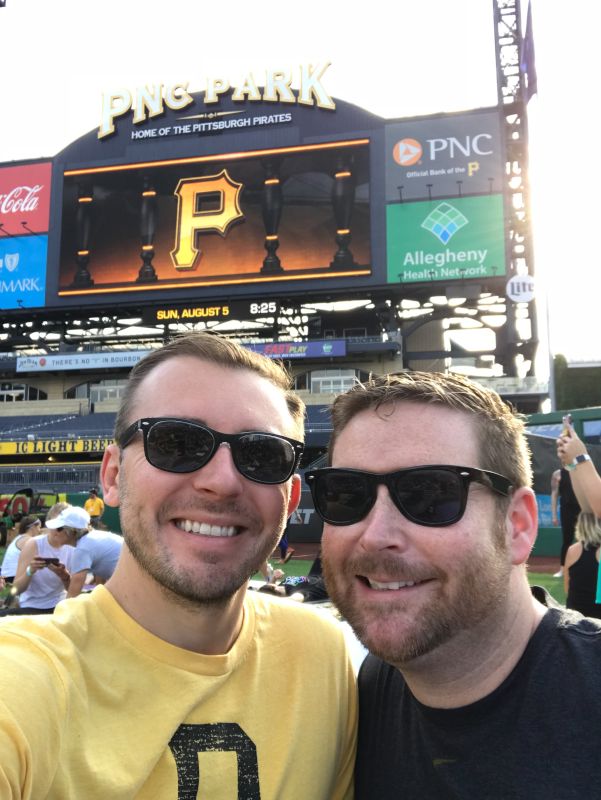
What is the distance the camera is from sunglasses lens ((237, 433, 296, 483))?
1.97m

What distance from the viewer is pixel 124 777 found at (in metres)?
1.47

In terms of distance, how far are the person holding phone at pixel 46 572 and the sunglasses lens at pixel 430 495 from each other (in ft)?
19.2

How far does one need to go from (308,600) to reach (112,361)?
30.1m

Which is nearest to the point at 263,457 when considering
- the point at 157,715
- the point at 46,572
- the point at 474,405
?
the point at 474,405

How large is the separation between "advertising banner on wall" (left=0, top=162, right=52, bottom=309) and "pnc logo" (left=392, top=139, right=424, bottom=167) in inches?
723

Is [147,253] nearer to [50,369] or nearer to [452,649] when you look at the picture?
[50,369]

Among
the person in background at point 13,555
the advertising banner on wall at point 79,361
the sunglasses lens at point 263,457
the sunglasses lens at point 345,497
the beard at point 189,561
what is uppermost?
the advertising banner on wall at point 79,361

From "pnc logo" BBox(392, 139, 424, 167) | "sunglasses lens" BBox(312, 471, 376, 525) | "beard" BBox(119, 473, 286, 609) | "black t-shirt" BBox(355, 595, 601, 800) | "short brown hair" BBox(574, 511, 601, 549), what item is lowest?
"black t-shirt" BBox(355, 595, 601, 800)

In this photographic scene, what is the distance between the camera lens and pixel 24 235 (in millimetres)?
33094

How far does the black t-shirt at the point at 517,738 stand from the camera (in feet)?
4.87

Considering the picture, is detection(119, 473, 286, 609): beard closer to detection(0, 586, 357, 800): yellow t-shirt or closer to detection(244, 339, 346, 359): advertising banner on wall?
detection(0, 586, 357, 800): yellow t-shirt

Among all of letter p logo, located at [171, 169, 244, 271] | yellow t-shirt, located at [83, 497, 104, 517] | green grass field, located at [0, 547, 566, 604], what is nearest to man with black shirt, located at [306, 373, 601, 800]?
green grass field, located at [0, 547, 566, 604]

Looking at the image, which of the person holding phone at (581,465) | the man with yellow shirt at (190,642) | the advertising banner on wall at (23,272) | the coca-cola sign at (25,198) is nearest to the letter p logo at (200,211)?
the advertising banner on wall at (23,272)

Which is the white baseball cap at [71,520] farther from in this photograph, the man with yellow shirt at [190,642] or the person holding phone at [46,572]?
the man with yellow shirt at [190,642]
